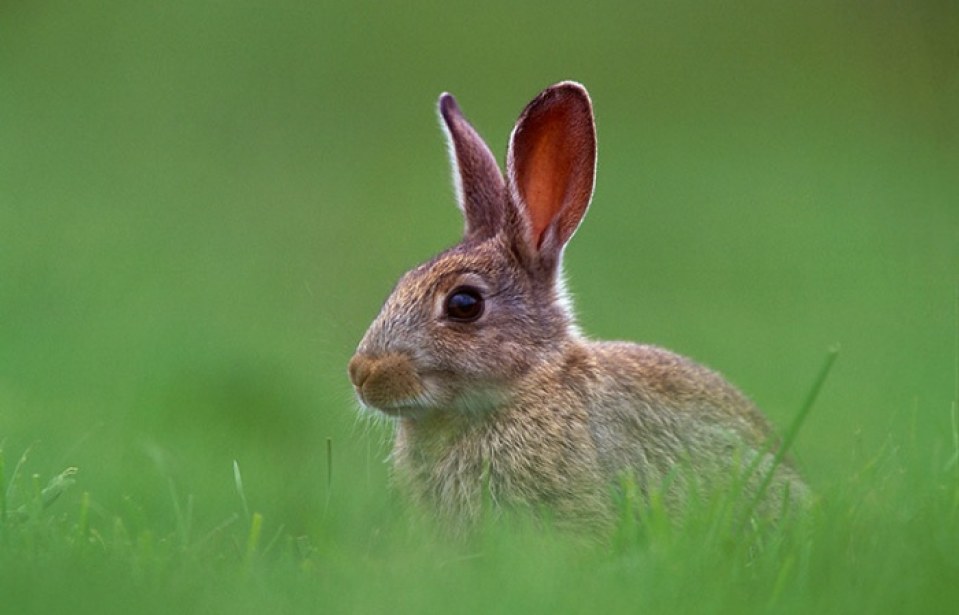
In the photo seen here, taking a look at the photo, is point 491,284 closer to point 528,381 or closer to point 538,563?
point 528,381

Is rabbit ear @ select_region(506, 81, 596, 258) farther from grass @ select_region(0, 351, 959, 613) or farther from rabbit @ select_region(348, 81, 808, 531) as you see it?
grass @ select_region(0, 351, 959, 613)

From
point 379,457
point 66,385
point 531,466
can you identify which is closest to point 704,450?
point 531,466

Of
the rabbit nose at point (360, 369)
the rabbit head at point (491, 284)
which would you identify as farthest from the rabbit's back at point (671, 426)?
the rabbit nose at point (360, 369)

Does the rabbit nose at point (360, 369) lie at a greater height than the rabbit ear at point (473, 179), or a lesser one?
lesser

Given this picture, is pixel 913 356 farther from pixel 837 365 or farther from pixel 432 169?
pixel 432 169

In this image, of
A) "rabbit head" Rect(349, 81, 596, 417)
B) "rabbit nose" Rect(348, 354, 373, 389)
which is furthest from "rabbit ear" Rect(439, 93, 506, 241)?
"rabbit nose" Rect(348, 354, 373, 389)

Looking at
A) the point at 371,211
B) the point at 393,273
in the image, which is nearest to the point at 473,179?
the point at 393,273

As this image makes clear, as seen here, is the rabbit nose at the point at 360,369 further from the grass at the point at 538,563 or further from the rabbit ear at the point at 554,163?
the rabbit ear at the point at 554,163
